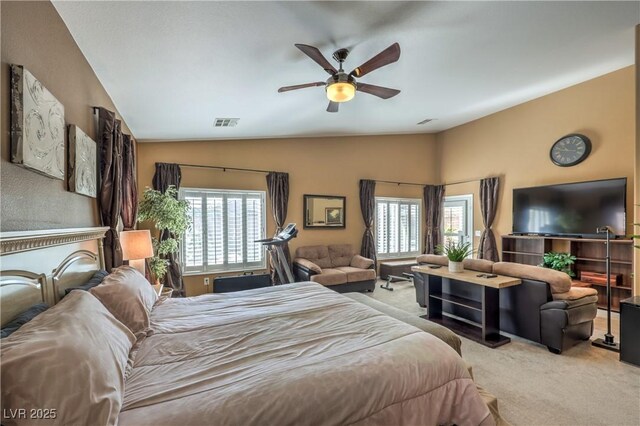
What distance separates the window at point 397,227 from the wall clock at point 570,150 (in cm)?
299

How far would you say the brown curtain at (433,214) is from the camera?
24.7 ft

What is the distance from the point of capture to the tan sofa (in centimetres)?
526

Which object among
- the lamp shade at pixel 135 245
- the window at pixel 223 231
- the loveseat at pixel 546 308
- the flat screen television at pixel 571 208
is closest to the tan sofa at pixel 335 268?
the window at pixel 223 231

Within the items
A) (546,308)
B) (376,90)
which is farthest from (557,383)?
(376,90)

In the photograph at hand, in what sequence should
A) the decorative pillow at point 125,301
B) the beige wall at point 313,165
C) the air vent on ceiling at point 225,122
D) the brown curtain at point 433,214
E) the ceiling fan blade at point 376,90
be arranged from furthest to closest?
the brown curtain at point 433,214 < the beige wall at point 313,165 < the air vent on ceiling at point 225,122 < the ceiling fan blade at point 376,90 < the decorative pillow at point 125,301

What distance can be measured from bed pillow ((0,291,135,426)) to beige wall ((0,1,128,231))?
Answer: 22.4 inches

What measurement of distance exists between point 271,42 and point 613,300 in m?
6.12

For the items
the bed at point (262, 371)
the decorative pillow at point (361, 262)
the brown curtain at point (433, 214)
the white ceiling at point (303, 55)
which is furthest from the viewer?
the brown curtain at point (433, 214)

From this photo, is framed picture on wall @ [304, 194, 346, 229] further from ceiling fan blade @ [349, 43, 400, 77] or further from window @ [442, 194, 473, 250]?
ceiling fan blade @ [349, 43, 400, 77]

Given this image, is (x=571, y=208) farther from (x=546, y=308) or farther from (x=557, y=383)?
(x=557, y=383)

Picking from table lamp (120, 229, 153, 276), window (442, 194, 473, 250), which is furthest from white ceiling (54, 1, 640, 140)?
window (442, 194, 473, 250)

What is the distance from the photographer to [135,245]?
3.25 meters

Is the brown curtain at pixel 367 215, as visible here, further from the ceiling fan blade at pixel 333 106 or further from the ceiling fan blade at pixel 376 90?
the ceiling fan blade at pixel 376 90

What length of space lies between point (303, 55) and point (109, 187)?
227 centimetres
